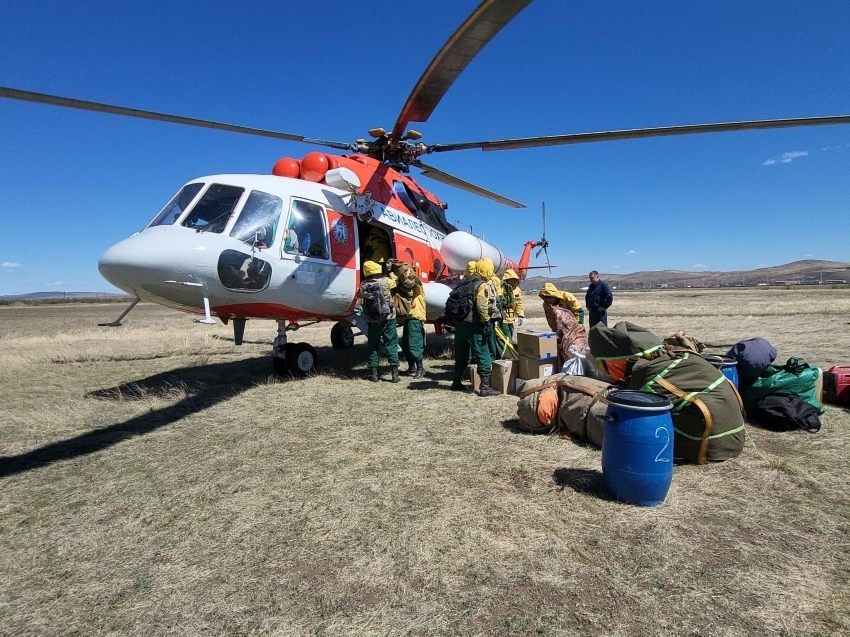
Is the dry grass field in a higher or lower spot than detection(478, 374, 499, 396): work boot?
lower

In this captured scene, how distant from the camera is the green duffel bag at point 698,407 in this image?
379 centimetres

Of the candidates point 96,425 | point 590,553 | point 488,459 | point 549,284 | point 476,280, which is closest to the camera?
point 590,553

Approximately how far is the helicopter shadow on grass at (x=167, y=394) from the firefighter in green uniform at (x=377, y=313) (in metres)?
0.79

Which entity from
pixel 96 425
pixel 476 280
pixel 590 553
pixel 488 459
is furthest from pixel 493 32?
pixel 96 425

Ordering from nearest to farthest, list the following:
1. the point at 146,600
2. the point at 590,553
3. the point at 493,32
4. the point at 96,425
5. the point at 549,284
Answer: the point at 146,600 < the point at 590,553 < the point at 493,32 < the point at 96,425 < the point at 549,284

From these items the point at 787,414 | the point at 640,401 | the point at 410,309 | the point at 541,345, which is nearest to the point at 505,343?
the point at 541,345

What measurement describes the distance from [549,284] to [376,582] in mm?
5439

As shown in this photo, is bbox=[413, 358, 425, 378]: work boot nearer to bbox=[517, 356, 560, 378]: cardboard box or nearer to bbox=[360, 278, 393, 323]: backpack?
bbox=[360, 278, 393, 323]: backpack

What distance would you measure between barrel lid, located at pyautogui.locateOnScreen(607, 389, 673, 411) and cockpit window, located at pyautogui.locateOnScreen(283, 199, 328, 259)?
499 cm

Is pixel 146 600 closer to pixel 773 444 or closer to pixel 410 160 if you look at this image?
pixel 773 444

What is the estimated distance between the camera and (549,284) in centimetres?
715

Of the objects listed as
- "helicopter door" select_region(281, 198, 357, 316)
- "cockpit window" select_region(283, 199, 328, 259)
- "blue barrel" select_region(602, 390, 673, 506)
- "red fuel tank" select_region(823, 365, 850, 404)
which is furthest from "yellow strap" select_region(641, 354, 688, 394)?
"cockpit window" select_region(283, 199, 328, 259)

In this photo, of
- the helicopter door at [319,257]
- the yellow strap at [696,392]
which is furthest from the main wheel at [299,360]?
the yellow strap at [696,392]

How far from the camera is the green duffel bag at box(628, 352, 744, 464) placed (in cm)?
379
